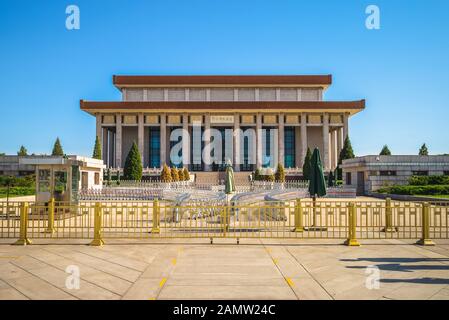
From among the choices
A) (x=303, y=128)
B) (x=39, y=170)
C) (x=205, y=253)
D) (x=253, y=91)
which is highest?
(x=253, y=91)

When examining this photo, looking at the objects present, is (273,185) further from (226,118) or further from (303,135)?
(226,118)

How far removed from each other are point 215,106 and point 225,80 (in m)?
9.97

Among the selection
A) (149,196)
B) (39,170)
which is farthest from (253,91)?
(39,170)

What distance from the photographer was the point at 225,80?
205 feet


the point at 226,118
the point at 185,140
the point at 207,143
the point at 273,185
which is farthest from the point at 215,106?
the point at 273,185

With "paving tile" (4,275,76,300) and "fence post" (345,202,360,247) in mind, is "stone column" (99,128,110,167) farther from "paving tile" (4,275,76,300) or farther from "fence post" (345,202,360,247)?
"paving tile" (4,275,76,300)

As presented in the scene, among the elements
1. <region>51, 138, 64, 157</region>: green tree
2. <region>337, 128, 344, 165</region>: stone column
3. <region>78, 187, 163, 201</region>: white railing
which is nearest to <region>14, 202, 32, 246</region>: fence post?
<region>78, 187, 163, 201</region>: white railing

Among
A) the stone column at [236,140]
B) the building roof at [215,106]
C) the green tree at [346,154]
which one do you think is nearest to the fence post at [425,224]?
the green tree at [346,154]

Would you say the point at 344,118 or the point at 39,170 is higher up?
the point at 344,118

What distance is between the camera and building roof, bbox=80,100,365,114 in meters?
54.3

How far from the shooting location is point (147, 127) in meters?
60.8

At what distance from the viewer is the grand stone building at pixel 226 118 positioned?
2158 inches
